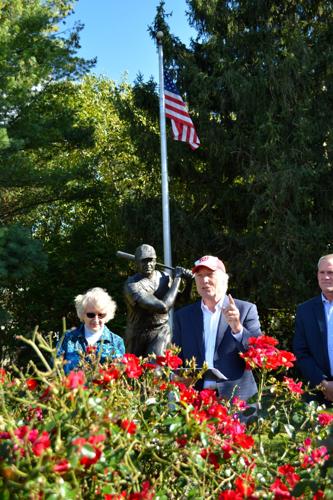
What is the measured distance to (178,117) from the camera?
14047mm

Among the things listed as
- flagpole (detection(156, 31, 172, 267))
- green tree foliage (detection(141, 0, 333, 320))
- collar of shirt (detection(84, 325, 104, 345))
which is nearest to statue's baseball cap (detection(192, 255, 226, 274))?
collar of shirt (detection(84, 325, 104, 345))

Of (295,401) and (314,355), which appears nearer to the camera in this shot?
(295,401)

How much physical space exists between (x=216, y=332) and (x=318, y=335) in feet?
3.51

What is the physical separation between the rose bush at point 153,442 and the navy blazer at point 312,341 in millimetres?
1594

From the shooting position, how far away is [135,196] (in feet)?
57.0

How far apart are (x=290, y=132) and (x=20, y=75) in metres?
6.36

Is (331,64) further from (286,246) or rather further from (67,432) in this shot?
(67,432)

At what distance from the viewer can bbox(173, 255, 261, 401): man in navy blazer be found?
10.7 ft

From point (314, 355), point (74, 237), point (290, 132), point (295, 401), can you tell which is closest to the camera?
point (295, 401)

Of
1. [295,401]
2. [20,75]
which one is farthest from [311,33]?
[295,401]

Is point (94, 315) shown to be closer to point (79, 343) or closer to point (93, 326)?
point (93, 326)

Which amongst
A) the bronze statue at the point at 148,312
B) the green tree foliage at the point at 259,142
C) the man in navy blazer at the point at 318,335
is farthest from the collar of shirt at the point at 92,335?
the green tree foliage at the point at 259,142

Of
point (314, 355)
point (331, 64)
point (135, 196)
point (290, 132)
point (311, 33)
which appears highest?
point (311, 33)

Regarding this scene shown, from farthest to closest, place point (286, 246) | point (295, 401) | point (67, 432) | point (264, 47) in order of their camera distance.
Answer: point (264, 47)
point (286, 246)
point (295, 401)
point (67, 432)
